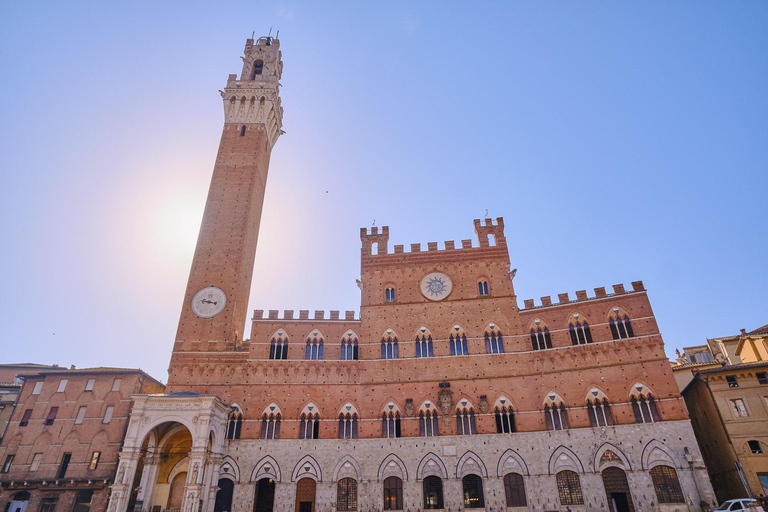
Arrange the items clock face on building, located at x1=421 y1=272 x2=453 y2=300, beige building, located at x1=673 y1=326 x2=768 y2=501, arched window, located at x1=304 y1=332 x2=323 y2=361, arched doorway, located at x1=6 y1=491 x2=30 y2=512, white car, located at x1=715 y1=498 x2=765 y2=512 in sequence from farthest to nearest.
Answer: clock face on building, located at x1=421 y1=272 x2=453 y2=300 → arched window, located at x1=304 y1=332 x2=323 y2=361 → arched doorway, located at x1=6 y1=491 x2=30 y2=512 → beige building, located at x1=673 y1=326 x2=768 y2=501 → white car, located at x1=715 y1=498 x2=765 y2=512

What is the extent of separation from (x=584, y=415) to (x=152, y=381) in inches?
1281

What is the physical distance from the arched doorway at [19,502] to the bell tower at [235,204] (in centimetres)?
1388

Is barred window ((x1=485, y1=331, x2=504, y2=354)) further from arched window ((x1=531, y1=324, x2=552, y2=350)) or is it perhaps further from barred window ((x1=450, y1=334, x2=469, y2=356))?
arched window ((x1=531, y1=324, x2=552, y2=350))

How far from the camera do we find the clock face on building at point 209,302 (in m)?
33.1

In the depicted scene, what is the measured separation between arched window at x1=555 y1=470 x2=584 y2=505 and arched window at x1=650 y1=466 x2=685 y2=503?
414 cm

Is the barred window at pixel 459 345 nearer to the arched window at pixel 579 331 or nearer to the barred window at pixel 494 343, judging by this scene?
the barred window at pixel 494 343

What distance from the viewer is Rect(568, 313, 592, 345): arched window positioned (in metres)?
30.2

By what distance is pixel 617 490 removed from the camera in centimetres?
2600

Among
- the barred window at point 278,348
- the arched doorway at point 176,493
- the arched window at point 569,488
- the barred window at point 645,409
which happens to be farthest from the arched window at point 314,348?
the barred window at point 645,409

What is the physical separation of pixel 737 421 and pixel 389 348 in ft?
73.5

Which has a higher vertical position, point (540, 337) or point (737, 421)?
point (540, 337)

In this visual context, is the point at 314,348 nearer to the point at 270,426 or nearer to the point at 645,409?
the point at 270,426

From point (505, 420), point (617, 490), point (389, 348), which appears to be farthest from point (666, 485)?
point (389, 348)

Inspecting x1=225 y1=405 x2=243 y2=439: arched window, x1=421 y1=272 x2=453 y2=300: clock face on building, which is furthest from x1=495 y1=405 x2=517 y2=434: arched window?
x1=225 y1=405 x2=243 y2=439: arched window
